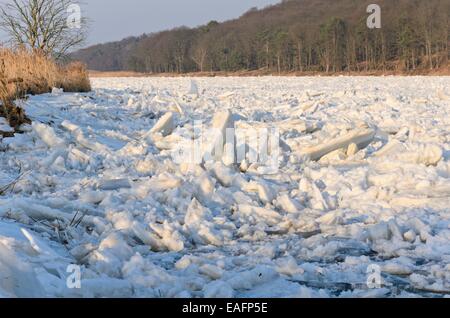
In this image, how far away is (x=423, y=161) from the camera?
4.79m

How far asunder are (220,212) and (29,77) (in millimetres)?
6475

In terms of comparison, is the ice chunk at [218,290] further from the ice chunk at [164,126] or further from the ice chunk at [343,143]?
the ice chunk at [164,126]

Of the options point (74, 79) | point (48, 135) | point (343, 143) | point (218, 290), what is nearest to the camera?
point (218, 290)

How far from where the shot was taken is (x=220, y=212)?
398 centimetres

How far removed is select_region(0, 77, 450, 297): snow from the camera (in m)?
2.65

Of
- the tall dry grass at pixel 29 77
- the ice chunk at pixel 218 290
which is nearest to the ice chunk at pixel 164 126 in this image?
the tall dry grass at pixel 29 77

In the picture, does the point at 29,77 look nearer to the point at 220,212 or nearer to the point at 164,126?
the point at 164,126

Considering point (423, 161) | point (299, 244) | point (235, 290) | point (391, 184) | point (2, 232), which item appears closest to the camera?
point (235, 290)

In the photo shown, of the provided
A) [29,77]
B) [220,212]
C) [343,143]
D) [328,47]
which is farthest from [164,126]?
[328,47]

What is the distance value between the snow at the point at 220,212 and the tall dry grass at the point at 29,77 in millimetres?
407
